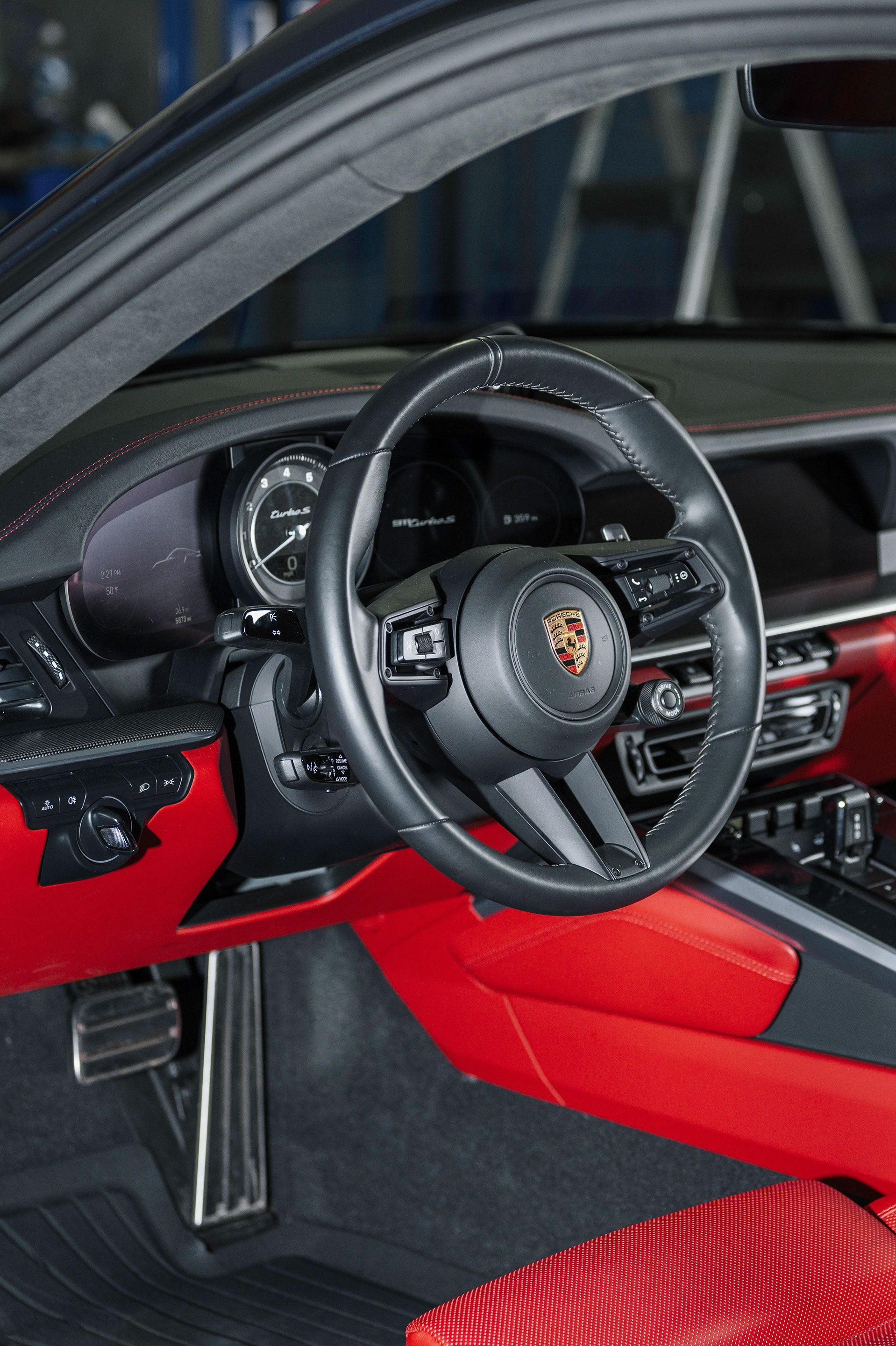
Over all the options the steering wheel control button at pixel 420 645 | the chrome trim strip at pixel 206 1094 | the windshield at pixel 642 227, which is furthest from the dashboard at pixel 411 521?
the windshield at pixel 642 227

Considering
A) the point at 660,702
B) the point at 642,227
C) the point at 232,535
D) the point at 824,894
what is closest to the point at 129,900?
the point at 232,535

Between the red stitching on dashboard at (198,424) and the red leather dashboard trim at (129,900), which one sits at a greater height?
the red stitching on dashboard at (198,424)

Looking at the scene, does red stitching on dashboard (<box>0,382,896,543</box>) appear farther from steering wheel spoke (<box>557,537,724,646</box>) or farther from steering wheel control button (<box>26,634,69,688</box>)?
steering wheel spoke (<box>557,537,724,646</box>)

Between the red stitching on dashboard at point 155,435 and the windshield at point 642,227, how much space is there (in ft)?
10.1

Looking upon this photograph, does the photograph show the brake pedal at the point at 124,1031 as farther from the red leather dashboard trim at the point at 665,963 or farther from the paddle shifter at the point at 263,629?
the paddle shifter at the point at 263,629

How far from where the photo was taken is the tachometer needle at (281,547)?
4.74 feet

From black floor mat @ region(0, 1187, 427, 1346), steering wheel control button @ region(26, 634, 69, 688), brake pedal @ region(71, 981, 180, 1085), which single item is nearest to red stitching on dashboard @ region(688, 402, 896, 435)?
steering wheel control button @ region(26, 634, 69, 688)

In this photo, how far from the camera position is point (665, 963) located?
1.56m

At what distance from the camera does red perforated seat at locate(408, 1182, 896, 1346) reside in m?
0.97

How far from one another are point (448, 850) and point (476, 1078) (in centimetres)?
108

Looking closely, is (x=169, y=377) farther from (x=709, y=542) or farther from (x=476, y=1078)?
(x=476, y=1078)

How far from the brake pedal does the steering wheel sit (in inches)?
39.3

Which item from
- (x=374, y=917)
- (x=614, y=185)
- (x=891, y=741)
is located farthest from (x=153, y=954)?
(x=614, y=185)

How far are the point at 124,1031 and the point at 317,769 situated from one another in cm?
94
